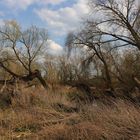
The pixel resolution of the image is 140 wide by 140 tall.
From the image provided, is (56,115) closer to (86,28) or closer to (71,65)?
(86,28)

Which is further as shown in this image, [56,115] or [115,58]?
[115,58]

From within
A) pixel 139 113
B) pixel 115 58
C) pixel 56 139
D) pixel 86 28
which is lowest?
pixel 56 139

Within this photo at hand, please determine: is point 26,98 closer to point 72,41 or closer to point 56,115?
point 56,115

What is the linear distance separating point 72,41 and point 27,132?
24.5 m

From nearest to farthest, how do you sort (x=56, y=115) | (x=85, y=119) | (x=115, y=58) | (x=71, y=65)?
(x=85, y=119), (x=56, y=115), (x=115, y=58), (x=71, y=65)

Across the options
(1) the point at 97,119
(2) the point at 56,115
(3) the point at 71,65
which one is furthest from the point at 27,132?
(3) the point at 71,65

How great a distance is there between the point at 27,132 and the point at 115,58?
25886 millimetres

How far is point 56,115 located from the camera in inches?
471

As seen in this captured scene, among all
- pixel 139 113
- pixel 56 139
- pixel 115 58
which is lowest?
pixel 56 139

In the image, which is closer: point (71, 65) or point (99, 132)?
point (99, 132)

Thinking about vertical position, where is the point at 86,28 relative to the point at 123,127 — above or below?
above

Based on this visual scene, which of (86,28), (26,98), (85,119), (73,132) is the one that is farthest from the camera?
(86,28)

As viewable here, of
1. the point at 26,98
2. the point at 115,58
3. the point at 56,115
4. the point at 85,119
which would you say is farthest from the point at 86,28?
the point at 85,119

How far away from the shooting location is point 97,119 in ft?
28.8
